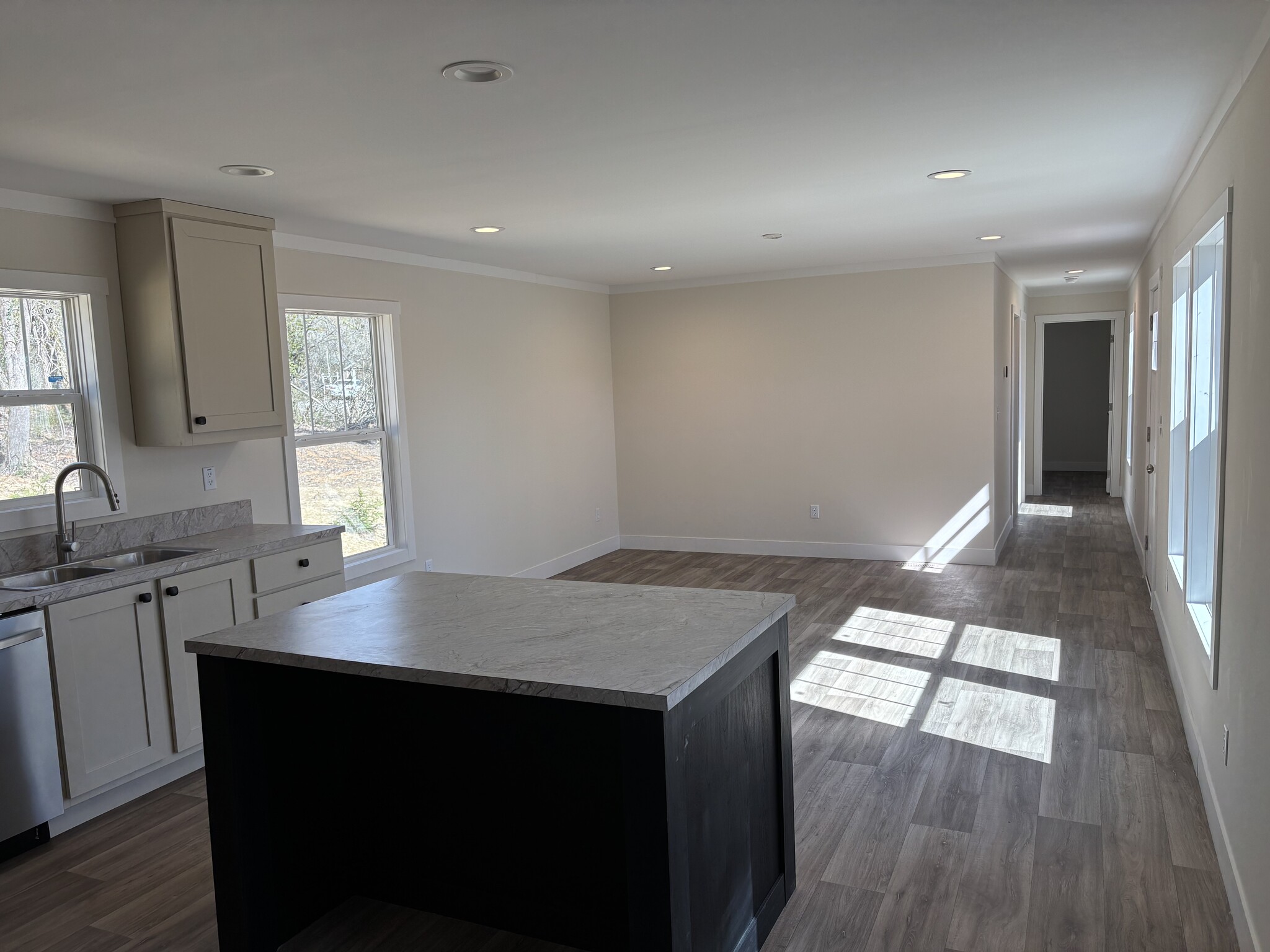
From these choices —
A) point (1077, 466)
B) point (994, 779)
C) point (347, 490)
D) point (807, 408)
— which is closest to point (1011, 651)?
point (994, 779)

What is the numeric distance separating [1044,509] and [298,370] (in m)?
7.83

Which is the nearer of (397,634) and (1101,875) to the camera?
(397,634)

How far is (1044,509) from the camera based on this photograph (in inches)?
379

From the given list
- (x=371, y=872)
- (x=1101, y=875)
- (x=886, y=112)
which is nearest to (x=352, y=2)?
(x=886, y=112)

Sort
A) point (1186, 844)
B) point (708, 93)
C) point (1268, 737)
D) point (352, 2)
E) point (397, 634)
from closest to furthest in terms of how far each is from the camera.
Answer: point (352, 2) < point (1268, 737) < point (397, 634) < point (708, 93) < point (1186, 844)

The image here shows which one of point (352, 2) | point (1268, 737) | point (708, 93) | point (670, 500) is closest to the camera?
point (352, 2)

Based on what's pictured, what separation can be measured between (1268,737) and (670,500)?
235 inches

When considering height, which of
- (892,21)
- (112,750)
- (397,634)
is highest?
(892,21)

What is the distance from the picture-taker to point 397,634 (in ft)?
7.68

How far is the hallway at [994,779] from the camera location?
8.09 ft

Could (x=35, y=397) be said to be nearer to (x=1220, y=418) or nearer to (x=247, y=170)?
(x=247, y=170)

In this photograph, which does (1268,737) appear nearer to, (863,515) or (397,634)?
(397,634)

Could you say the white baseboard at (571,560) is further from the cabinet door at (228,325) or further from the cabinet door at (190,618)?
the cabinet door at (190,618)

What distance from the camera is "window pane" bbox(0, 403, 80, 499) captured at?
355cm
